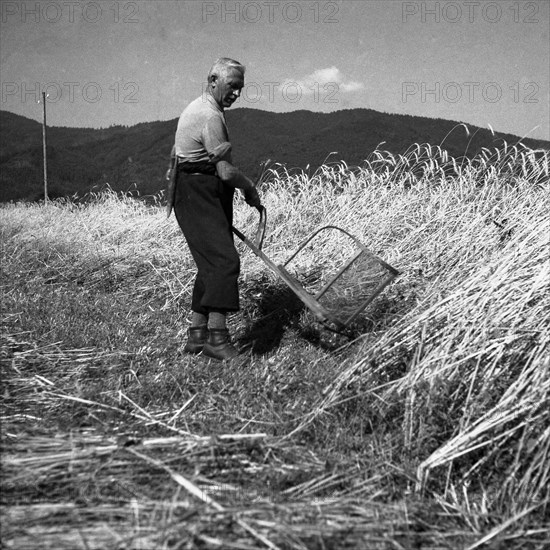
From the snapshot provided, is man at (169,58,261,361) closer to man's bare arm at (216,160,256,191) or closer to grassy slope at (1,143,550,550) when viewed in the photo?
man's bare arm at (216,160,256,191)

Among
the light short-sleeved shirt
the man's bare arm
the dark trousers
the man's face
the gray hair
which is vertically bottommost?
the dark trousers

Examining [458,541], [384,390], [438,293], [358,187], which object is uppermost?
[358,187]

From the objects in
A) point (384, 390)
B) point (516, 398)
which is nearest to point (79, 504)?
point (384, 390)

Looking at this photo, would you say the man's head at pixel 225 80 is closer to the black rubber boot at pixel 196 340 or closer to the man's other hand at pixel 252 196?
the man's other hand at pixel 252 196

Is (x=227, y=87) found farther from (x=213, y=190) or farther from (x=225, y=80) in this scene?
(x=213, y=190)

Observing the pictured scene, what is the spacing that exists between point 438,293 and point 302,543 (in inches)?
69.9

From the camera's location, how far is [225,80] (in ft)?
11.5

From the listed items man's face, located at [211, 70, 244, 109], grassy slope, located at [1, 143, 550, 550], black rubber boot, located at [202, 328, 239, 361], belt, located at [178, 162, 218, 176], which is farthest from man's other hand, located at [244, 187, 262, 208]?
grassy slope, located at [1, 143, 550, 550]

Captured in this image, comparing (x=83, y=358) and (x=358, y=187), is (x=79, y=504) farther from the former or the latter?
(x=358, y=187)

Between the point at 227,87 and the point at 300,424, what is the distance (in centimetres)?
197

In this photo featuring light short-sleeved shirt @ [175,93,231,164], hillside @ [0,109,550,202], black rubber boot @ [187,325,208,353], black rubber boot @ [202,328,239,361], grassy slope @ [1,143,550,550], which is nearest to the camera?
grassy slope @ [1,143,550,550]

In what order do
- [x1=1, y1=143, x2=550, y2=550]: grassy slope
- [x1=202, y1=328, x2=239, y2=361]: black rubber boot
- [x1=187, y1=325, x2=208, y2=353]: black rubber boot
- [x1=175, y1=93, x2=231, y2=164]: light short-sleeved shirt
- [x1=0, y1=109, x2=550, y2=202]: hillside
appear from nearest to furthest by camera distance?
1. [x1=1, y1=143, x2=550, y2=550]: grassy slope
2. [x1=175, y1=93, x2=231, y2=164]: light short-sleeved shirt
3. [x1=202, y1=328, x2=239, y2=361]: black rubber boot
4. [x1=187, y1=325, x2=208, y2=353]: black rubber boot
5. [x1=0, y1=109, x2=550, y2=202]: hillside

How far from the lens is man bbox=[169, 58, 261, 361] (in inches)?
137

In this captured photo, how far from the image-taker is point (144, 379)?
3201mm
